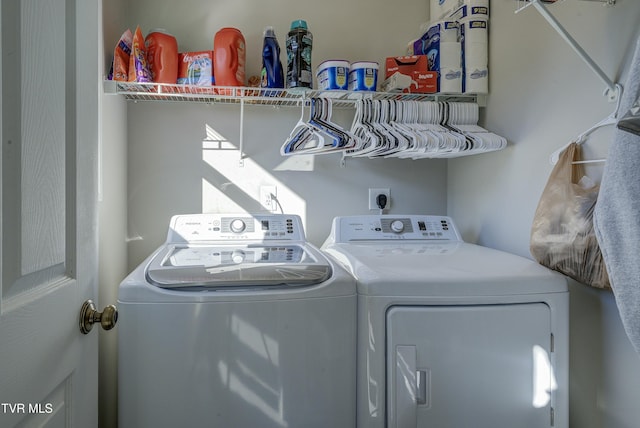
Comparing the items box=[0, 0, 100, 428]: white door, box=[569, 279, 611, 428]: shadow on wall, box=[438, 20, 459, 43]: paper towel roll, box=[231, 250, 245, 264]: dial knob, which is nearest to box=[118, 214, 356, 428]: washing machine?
box=[231, 250, 245, 264]: dial knob

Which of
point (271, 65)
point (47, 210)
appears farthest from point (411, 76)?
point (47, 210)

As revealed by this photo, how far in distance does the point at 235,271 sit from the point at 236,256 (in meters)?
0.28

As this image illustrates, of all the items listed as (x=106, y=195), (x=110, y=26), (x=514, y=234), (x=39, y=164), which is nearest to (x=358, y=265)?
(x=514, y=234)

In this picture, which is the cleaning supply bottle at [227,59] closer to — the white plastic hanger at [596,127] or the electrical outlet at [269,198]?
the electrical outlet at [269,198]

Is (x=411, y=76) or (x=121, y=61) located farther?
(x=411, y=76)

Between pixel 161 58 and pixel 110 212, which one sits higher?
pixel 161 58

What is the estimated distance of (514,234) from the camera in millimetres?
1711

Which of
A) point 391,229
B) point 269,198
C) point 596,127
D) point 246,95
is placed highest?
point 246,95

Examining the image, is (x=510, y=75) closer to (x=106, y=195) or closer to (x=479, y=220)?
(x=479, y=220)

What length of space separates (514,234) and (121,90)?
1.84 m

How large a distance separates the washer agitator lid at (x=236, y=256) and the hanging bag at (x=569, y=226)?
0.71 m

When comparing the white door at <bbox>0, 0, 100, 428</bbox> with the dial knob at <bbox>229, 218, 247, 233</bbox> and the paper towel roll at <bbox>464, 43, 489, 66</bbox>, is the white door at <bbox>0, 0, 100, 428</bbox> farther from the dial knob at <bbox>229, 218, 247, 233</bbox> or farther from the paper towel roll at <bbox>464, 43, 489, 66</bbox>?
the paper towel roll at <bbox>464, 43, 489, 66</bbox>

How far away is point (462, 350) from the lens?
3.87ft

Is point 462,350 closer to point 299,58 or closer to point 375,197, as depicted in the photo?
point 375,197
